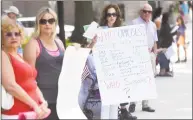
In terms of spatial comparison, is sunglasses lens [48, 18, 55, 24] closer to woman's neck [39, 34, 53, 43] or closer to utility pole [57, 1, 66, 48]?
woman's neck [39, 34, 53, 43]

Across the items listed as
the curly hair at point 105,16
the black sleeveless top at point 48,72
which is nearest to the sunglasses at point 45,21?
the black sleeveless top at point 48,72

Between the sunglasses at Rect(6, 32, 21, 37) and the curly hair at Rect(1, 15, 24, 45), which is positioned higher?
the curly hair at Rect(1, 15, 24, 45)

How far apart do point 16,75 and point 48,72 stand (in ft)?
0.87

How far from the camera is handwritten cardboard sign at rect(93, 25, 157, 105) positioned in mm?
3494

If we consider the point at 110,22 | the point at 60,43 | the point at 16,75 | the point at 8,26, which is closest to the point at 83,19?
the point at 60,43

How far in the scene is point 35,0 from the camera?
3.69 metres

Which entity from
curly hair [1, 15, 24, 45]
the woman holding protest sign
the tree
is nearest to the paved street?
the tree

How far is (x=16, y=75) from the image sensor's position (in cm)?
351

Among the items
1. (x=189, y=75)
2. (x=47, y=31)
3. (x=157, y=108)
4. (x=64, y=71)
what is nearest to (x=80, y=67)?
(x=64, y=71)

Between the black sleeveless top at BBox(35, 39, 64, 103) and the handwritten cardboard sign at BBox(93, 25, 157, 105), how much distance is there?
1.08 feet

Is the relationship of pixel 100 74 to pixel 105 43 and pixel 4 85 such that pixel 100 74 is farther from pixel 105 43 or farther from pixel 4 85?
pixel 4 85

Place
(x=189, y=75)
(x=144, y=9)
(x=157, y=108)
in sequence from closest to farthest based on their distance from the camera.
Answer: (x=144, y=9), (x=157, y=108), (x=189, y=75)

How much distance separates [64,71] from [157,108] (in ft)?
9.66

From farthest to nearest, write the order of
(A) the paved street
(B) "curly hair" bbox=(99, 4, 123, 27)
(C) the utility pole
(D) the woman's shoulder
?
(A) the paved street
(C) the utility pole
(D) the woman's shoulder
(B) "curly hair" bbox=(99, 4, 123, 27)
